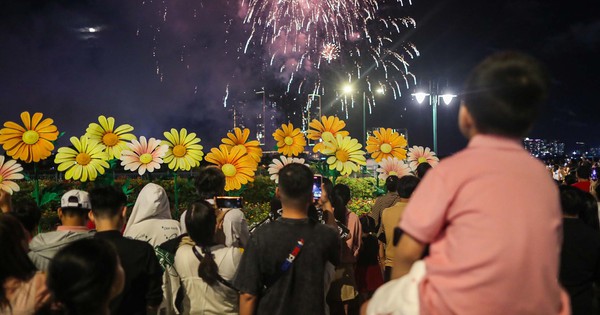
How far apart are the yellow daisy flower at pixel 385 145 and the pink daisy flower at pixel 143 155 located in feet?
9.05

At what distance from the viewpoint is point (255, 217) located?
11906 mm

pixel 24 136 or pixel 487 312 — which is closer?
pixel 487 312

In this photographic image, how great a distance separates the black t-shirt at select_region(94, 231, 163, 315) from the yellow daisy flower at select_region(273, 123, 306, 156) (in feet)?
10.0

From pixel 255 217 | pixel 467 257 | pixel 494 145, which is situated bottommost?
pixel 255 217

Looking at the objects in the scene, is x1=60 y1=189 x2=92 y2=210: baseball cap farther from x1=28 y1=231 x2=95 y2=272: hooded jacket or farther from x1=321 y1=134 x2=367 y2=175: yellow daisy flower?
x1=321 y1=134 x2=367 y2=175: yellow daisy flower

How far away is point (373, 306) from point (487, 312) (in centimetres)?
41

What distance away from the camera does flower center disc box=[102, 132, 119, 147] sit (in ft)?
18.1

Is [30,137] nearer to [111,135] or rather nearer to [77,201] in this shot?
[111,135]

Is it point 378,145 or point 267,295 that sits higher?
point 378,145

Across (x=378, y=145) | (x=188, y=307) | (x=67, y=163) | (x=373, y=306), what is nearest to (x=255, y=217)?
(x=378, y=145)

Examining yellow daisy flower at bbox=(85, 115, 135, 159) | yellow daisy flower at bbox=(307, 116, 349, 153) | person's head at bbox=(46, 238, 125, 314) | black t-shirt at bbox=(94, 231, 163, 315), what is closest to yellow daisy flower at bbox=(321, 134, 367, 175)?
yellow daisy flower at bbox=(307, 116, 349, 153)

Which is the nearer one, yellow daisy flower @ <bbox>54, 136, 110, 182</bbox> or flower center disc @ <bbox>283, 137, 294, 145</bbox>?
yellow daisy flower @ <bbox>54, 136, 110, 182</bbox>

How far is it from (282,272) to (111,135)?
3.52m

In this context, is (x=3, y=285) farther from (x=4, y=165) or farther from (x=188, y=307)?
(x=4, y=165)
